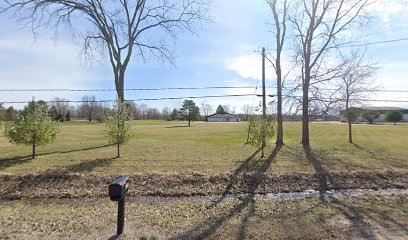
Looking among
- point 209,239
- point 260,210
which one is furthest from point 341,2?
point 209,239

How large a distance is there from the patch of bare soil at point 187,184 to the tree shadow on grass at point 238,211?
41 millimetres

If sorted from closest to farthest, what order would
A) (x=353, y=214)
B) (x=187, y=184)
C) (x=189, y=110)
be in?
(x=353, y=214), (x=187, y=184), (x=189, y=110)

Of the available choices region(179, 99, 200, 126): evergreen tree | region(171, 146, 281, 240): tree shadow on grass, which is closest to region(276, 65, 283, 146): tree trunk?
region(171, 146, 281, 240): tree shadow on grass

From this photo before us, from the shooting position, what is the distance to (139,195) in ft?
26.5

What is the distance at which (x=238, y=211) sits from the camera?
6.28 m

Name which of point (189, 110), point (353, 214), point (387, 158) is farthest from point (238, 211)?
point (189, 110)

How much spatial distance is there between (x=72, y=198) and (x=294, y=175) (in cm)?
765

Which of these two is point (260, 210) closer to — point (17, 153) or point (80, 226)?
point (80, 226)

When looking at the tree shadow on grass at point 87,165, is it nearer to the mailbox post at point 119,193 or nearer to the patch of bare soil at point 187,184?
the patch of bare soil at point 187,184

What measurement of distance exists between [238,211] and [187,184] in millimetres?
3099

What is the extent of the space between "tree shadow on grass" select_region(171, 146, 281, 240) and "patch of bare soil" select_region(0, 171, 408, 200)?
4 cm

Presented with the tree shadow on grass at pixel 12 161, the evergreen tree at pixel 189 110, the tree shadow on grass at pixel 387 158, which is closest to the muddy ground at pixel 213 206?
the tree shadow on grass at pixel 387 158

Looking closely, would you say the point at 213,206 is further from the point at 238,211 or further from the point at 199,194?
the point at 199,194

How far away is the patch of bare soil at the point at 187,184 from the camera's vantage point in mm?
8320
